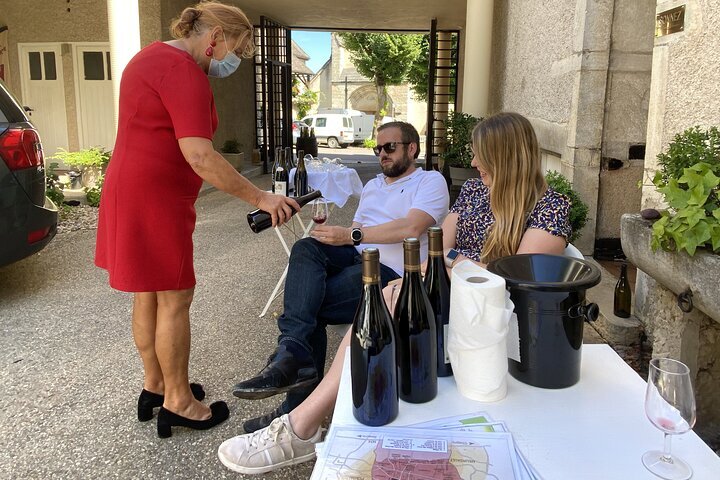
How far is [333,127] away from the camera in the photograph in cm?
3009

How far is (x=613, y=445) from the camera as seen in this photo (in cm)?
120

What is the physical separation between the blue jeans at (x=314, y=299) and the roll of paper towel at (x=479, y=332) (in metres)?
1.17

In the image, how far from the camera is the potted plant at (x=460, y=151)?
820 cm

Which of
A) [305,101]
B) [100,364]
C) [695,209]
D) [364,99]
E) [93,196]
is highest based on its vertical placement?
[364,99]

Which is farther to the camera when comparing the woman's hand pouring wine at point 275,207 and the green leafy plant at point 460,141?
the green leafy plant at point 460,141

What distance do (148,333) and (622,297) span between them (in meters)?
2.57

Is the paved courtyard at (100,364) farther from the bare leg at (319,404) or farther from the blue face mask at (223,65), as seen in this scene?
the blue face mask at (223,65)

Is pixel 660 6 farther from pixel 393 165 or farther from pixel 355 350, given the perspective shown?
pixel 355 350

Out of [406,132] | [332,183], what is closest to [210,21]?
[406,132]

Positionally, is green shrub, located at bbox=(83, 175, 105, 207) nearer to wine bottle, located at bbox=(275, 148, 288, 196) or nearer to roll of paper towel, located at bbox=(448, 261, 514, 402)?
wine bottle, located at bbox=(275, 148, 288, 196)

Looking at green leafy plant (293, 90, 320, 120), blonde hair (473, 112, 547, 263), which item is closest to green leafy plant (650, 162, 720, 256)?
blonde hair (473, 112, 547, 263)

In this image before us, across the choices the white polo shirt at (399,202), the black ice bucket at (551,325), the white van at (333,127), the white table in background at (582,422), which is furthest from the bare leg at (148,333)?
the white van at (333,127)

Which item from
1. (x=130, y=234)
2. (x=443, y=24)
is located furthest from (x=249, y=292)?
Result: (x=443, y=24)

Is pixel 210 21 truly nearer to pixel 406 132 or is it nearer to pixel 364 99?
pixel 406 132
